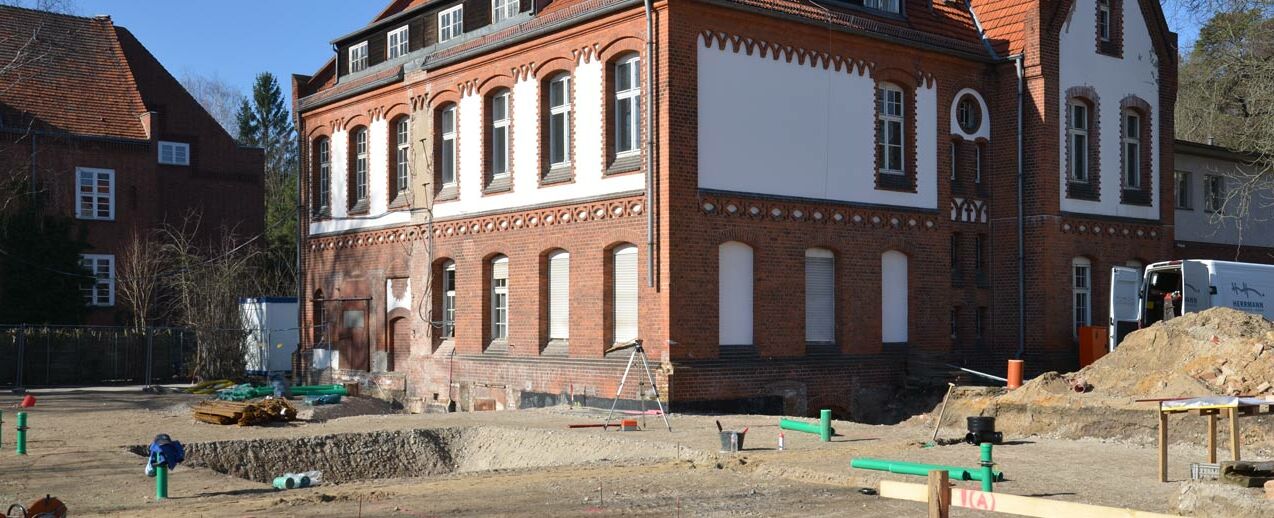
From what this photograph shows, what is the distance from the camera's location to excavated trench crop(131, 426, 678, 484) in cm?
1792

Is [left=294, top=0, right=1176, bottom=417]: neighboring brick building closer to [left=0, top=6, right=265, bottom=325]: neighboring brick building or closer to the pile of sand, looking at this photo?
the pile of sand

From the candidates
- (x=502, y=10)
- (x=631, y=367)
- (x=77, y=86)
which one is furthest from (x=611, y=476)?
(x=77, y=86)

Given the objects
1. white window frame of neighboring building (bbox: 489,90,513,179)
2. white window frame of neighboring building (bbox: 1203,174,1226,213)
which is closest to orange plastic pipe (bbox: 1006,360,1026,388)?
white window frame of neighboring building (bbox: 489,90,513,179)

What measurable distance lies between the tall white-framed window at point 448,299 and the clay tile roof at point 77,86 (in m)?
18.8

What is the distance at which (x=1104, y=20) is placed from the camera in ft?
92.5

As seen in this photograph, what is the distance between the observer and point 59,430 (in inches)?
840

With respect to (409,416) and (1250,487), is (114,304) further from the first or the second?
(1250,487)

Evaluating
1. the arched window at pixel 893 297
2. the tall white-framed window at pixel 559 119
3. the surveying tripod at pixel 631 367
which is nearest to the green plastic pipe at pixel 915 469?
the surveying tripod at pixel 631 367

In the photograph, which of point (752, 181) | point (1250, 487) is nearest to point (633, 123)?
point (752, 181)

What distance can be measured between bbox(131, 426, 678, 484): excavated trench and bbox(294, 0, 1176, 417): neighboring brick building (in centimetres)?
341

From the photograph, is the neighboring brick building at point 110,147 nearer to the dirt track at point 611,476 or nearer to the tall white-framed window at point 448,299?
the tall white-framed window at point 448,299

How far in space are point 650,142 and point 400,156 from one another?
10351 millimetres

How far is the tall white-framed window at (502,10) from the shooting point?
87.0 ft

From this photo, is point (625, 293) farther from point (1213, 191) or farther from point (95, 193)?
point (95, 193)
